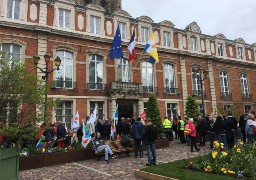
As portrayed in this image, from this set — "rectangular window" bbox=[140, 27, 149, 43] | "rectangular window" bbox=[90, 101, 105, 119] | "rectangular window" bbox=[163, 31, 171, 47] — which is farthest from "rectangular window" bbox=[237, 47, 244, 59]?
"rectangular window" bbox=[90, 101, 105, 119]

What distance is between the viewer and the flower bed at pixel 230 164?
638 centimetres

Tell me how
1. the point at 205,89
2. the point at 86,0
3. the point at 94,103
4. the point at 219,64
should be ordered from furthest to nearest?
1. the point at 86,0
2. the point at 219,64
3. the point at 205,89
4. the point at 94,103

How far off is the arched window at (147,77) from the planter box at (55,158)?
13.3 meters

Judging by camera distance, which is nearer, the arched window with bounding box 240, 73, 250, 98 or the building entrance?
the building entrance

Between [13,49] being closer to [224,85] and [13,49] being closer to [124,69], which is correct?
[124,69]

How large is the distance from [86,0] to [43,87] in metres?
26.5

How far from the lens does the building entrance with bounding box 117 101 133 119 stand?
70.1 feet

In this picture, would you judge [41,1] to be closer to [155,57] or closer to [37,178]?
[155,57]

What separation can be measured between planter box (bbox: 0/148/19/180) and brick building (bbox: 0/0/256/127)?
9.48 meters

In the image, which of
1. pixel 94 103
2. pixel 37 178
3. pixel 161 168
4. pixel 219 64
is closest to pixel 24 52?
pixel 94 103

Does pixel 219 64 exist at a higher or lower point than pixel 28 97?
higher

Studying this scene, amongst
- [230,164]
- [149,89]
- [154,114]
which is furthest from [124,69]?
[230,164]

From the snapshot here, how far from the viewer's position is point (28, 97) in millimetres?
7969

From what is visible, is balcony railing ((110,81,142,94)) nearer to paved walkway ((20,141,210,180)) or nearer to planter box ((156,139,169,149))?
planter box ((156,139,169,149))
